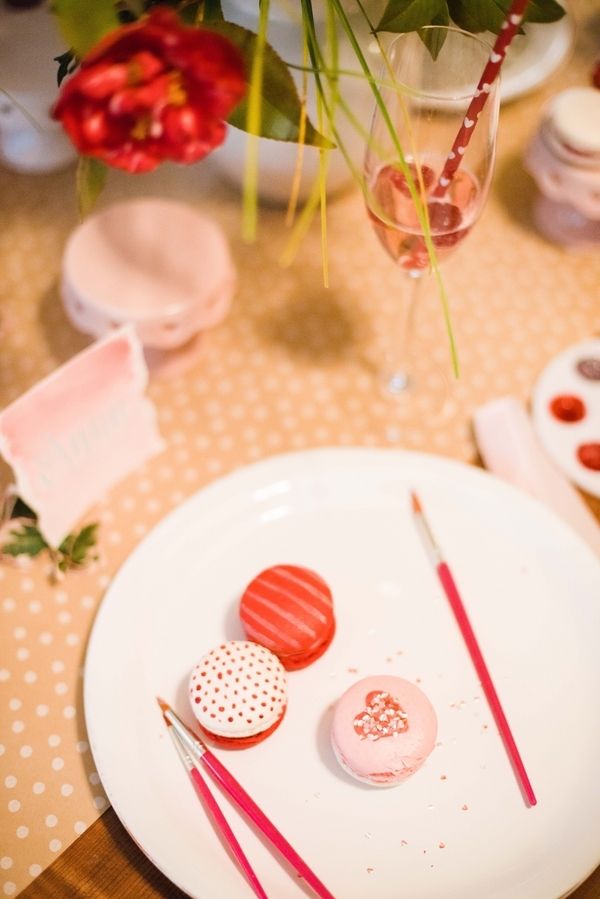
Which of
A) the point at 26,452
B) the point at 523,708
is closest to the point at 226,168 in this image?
the point at 26,452

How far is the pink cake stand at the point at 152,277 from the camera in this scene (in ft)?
2.62

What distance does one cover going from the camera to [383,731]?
0.59m

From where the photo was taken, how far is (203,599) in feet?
2.30

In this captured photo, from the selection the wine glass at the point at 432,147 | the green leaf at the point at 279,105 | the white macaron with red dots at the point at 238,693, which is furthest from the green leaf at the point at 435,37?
the white macaron with red dots at the point at 238,693

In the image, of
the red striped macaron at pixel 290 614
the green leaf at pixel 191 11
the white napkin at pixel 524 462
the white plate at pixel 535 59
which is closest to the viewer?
the green leaf at pixel 191 11

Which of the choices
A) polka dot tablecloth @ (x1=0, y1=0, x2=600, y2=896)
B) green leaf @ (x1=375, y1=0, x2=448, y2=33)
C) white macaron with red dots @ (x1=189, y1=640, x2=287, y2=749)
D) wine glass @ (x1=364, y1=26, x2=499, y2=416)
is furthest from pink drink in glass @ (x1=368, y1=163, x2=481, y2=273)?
white macaron with red dots @ (x1=189, y1=640, x2=287, y2=749)

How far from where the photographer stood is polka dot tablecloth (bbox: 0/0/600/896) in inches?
26.6

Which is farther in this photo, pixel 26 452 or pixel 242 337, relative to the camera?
pixel 242 337

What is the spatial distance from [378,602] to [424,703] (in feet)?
0.36

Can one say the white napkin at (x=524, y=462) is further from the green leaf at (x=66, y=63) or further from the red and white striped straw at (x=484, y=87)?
the green leaf at (x=66, y=63)

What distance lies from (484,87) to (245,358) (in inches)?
15.8

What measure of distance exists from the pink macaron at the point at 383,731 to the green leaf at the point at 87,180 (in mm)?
386

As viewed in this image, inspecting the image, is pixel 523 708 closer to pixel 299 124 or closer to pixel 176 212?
pixel 299 124

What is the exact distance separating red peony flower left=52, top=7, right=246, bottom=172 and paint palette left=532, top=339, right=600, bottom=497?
0.49 meters
